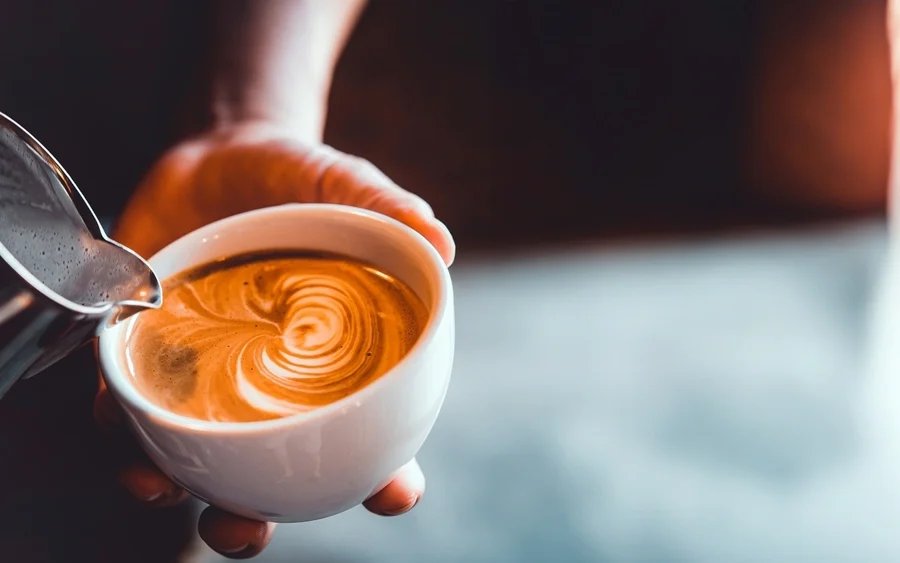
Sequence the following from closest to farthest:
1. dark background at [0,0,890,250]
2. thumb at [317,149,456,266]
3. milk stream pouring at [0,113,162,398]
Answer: milk stream pouring at [0,113,162,398], thumb at [317,149,456,266], dark background at [0,0,890,250]

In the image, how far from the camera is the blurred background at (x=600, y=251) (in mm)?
946

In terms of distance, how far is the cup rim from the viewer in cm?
47

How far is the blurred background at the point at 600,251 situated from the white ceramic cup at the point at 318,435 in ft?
1.39

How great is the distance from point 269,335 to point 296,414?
0.39 ft

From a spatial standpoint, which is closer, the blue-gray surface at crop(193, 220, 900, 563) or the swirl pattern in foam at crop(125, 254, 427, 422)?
the swirl pattern in foam at crop(125, 254, 427, 422)

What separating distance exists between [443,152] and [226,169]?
635mm

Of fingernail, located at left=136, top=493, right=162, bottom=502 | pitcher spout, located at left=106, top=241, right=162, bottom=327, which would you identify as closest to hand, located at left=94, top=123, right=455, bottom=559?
fingernail, located at left=136, top=493, right=162, bottom=502

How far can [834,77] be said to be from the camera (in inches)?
56.8

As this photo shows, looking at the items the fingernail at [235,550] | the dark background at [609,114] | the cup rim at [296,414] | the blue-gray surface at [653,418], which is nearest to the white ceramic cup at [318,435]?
the cup rim at [296,414]

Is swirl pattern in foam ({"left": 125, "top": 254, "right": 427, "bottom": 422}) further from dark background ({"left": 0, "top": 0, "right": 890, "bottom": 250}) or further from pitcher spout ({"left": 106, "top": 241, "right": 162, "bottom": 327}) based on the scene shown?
dark background ({"left": 0, "top": 0, "right": 890, "bottom": 250})

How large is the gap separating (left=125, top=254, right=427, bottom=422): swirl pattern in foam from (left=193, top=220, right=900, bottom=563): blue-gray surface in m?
0.40

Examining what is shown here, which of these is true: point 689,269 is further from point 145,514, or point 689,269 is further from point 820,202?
point 145,514

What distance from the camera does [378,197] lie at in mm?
690

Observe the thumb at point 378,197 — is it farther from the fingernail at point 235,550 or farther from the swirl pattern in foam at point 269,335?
the fingernail at point 235,550
